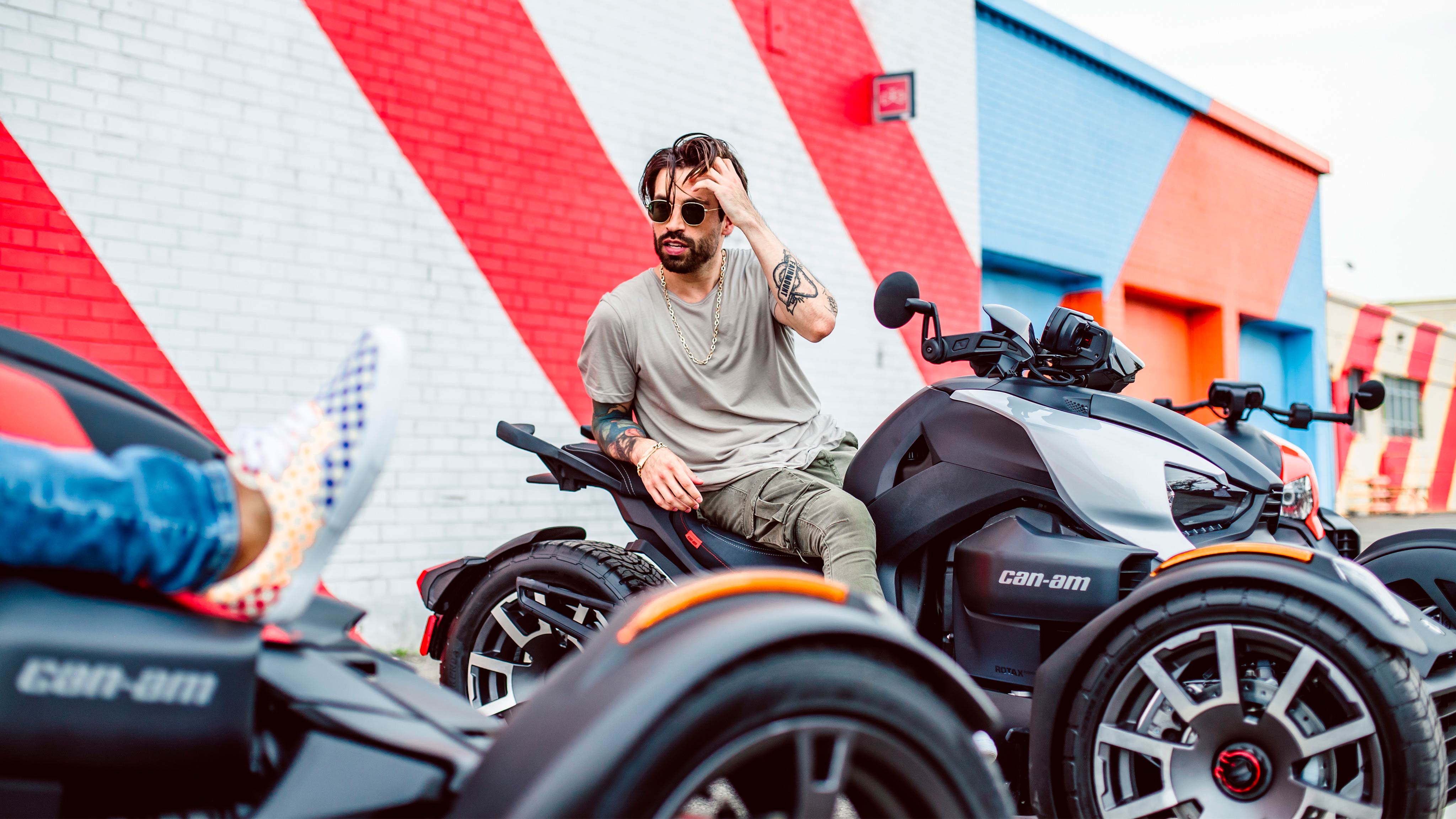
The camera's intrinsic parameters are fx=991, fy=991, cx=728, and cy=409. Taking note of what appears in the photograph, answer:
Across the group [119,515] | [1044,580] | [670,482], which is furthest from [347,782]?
[1044,580]

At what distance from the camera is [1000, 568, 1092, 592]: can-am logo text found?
6.70 ft

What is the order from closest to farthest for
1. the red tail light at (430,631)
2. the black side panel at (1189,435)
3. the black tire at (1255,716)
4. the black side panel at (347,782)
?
the black side panel at (347,782)
the black tire at (1255,716)
the black side panel at (1189,435)
the red tail light at (430,631)

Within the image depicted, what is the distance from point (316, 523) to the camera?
1063 millimetres

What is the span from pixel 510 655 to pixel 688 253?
117 centimetres

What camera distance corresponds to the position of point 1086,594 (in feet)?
6.67

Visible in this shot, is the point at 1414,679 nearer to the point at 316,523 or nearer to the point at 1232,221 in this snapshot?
the point at 316,523

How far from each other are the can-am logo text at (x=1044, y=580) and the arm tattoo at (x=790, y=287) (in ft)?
2.91

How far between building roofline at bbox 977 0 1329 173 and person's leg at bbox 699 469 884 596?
7.12 meters

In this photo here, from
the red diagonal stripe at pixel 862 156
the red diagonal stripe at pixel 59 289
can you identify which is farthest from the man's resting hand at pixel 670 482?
the red diagonal stripe at pixel 862 156

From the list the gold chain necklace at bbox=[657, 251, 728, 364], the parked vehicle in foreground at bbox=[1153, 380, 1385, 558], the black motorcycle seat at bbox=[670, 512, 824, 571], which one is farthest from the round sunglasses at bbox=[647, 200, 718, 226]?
the parked vehicle in foreground at bbox=[1153, 380, 1385, 558]

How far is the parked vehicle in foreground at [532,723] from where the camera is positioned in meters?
0.92

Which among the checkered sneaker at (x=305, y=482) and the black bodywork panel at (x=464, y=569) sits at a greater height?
the checkered sneaker at (x=305, y=482)

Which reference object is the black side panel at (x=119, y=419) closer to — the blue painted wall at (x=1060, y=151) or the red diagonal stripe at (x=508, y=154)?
the red diagonal stripe at (x=508, y=154)

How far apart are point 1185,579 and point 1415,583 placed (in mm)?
1437
